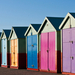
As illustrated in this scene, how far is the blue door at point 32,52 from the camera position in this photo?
23.0m

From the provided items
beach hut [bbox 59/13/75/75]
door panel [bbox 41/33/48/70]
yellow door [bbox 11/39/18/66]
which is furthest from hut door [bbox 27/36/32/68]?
beach hut [bbox 59/13/75/75]

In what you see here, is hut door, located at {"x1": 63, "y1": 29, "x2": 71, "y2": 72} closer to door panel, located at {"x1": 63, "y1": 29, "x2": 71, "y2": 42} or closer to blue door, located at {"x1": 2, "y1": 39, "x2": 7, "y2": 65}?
door panel, located at {"x1": 63, "y1": 29, "x2": 71, "y2": 42}

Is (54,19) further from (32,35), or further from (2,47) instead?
(2,47)

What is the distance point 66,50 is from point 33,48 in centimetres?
598

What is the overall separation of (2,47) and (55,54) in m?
13.8

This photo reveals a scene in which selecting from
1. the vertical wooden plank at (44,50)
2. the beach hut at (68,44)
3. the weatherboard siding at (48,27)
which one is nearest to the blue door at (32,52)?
the vertical wooden plank at (44,50)

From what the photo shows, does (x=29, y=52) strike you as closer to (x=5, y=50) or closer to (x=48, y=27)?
(x=48, y=27)

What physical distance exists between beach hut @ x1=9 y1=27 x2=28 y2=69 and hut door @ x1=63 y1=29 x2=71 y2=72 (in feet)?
30.6

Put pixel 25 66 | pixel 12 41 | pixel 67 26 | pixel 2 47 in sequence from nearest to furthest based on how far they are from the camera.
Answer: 1. pixel 67 26
2. pixel 25 66
3. pixel 12 41
4. pixel 2 47

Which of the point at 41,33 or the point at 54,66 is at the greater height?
the point at 41,33

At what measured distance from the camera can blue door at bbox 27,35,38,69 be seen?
23047 mm

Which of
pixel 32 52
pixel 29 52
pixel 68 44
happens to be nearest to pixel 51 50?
pixel 68 44

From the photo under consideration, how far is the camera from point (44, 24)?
70.1 feet


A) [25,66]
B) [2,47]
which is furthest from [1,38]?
[25,66]
